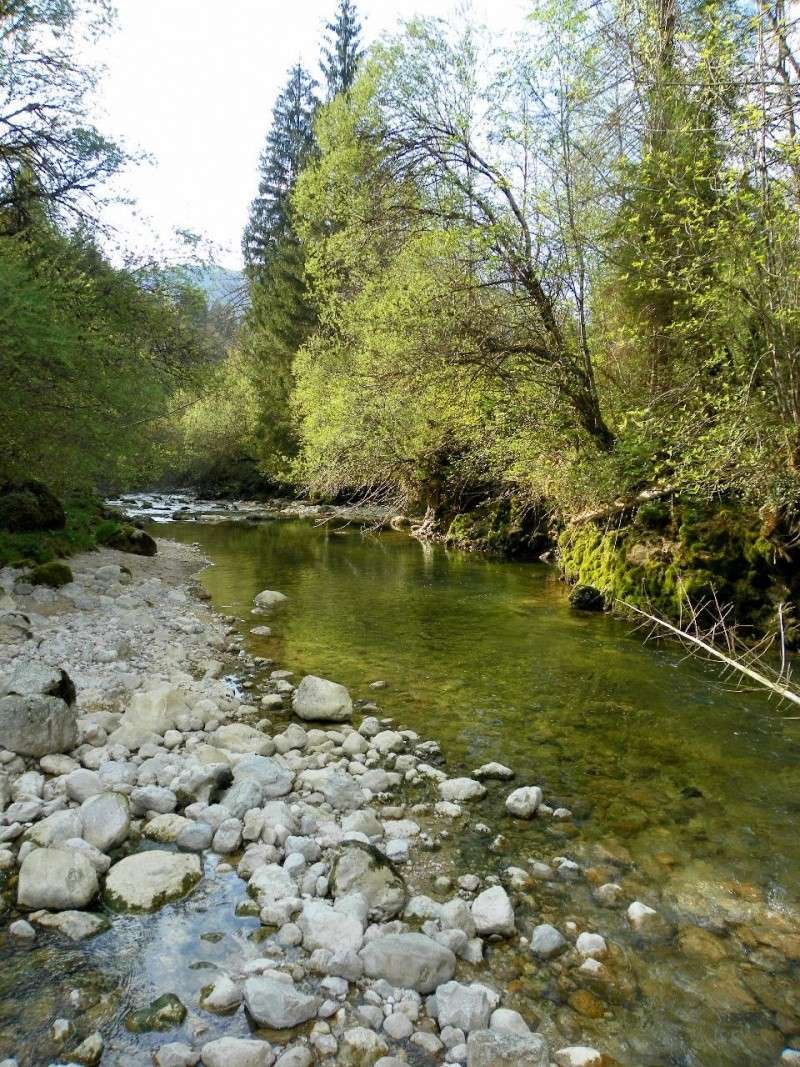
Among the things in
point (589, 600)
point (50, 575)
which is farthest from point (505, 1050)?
point (50, 575)

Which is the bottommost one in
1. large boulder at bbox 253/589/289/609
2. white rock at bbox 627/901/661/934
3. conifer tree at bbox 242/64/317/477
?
large boulder at bbox 253/589/289/609

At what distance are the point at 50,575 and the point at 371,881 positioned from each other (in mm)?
8140

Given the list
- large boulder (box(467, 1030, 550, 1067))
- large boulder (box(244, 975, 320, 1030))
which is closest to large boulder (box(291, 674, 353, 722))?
large boulder (box(244, 975, 320, 1030))

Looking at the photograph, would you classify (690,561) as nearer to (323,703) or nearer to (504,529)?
(323,703)

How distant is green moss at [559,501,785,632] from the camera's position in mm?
8508

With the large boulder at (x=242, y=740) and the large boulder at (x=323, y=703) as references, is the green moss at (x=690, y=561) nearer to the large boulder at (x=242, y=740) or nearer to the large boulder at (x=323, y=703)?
the large boulder at (x=323, y=703)

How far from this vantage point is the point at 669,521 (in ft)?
33.0

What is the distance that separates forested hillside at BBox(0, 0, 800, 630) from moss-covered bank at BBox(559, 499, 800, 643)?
0.04 meters

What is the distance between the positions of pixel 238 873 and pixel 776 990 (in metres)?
2.60

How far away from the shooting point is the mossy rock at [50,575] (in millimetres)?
9438

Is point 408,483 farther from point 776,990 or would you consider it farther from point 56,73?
point 776,990

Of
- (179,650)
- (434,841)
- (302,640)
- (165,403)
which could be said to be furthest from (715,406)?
(165,403)

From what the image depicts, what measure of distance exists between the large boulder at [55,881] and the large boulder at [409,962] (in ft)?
4.60

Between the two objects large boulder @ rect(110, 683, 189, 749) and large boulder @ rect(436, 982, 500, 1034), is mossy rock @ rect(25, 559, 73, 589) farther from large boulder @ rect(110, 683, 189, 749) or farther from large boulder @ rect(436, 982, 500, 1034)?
large boulder @ rect(436, 982, 500, 1034)
